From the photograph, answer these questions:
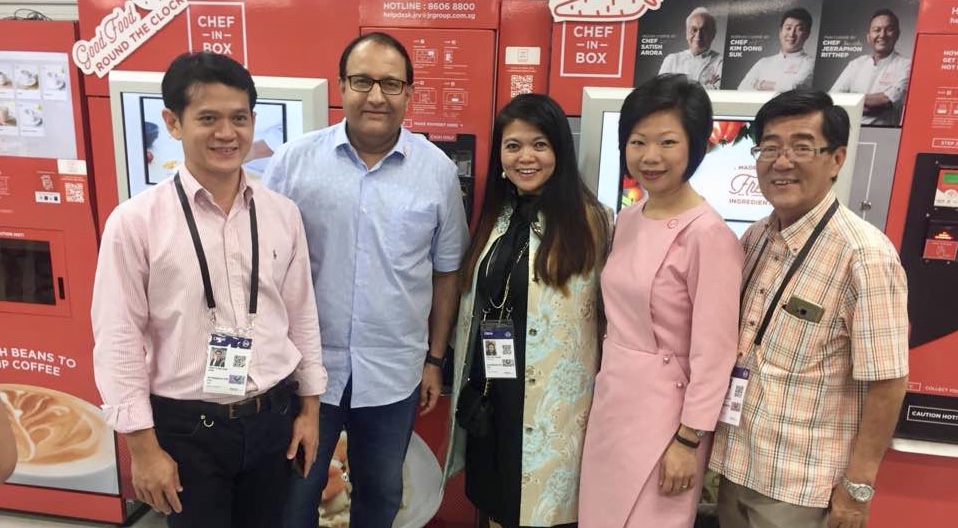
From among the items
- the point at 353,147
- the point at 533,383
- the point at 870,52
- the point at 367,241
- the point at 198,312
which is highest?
the point at 870,52

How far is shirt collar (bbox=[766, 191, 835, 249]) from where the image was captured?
1.44 meters

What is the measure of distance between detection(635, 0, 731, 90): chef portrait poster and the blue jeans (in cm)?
133

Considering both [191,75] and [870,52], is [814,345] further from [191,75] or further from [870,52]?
[191,75]

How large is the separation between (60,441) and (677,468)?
8.43ft

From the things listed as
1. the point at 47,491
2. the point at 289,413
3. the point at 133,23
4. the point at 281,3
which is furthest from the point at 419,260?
the point at 47,491

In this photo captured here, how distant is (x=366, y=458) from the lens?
2.00 meters

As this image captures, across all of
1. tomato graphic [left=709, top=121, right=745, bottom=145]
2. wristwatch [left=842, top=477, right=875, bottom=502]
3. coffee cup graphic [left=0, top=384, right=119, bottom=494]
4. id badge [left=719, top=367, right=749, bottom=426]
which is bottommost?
coffee cup graphic [left=0, top=384, right=119, bottom=494]

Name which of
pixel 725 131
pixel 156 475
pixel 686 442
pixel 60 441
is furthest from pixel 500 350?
pixel 60 441

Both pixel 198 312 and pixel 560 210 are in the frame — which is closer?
pixel 198 312

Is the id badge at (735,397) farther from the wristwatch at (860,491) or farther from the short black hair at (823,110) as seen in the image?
the short black hair at (823,110)

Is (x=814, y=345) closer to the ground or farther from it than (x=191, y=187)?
closer to the ground

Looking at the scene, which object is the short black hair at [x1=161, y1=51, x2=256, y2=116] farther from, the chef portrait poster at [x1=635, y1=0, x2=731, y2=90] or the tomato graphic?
the tomato graphic

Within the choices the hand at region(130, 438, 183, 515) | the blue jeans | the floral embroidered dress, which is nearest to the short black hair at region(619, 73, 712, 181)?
the floral embroidered dress

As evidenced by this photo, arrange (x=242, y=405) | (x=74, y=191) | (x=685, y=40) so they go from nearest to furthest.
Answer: (x=242, y=405) < (x=685, y=40) < (x=74, y=191)
